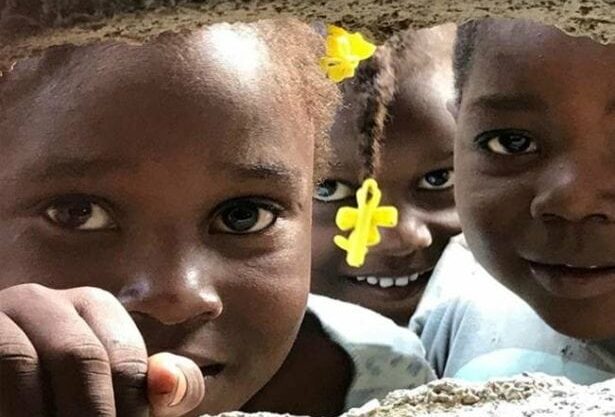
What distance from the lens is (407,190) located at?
3.48 ft

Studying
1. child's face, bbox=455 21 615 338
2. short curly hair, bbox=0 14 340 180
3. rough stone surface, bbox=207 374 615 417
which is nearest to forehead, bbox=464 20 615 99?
child's face, bbox=455 21 615 338

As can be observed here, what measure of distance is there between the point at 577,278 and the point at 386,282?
1.09 feet

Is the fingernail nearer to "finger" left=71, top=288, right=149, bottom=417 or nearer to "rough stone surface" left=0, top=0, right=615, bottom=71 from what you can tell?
"finger" left=71, top=288, right=149, bottom=417

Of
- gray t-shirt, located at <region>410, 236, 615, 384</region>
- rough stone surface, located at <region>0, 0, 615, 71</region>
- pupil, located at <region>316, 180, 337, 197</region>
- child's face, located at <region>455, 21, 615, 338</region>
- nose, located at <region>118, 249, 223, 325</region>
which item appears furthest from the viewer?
pupil, located at <region>316, 180, 337, 197</region>

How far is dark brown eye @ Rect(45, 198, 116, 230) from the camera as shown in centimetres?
64

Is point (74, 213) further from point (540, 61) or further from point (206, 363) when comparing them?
point (540, 61)

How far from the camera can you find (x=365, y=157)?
3.35 ft

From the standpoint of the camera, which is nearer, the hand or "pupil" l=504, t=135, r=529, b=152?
the hand

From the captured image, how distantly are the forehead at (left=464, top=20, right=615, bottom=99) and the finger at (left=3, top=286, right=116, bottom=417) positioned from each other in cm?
42

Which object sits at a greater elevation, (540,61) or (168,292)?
(540,61)

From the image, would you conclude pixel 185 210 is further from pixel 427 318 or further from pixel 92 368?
pixel 427 318

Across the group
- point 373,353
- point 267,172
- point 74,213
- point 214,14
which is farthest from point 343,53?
point 214,14

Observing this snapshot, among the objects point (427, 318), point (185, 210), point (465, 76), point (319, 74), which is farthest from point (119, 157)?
point (427, 318)

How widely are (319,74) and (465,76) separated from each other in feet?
0.42
